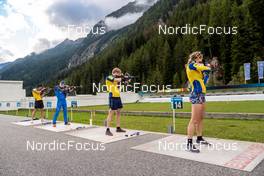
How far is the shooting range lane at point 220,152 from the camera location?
411 cm

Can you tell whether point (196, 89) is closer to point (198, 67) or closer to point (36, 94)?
point (198, 67)

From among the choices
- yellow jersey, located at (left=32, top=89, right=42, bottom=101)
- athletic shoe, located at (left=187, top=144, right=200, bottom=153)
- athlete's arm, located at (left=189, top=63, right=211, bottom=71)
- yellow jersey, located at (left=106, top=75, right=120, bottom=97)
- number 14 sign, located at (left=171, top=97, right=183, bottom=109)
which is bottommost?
athletic shoe, located at (left=187, top=144, right=200, bottom=153)

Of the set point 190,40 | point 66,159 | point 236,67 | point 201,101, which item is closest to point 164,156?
point 201,101

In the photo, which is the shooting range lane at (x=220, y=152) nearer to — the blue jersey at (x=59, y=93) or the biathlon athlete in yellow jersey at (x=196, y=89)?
the biathlon athlete in yellow jersey at (x=196, y=89)

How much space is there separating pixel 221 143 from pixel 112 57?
114577 mm

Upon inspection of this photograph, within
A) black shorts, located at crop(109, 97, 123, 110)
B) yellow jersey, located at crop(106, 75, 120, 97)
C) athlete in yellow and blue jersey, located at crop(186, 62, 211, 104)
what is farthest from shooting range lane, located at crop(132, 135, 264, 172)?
yellow jersey, located at crop(106, 75, 120, 97)

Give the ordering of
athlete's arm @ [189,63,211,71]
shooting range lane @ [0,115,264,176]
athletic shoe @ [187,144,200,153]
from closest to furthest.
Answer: shooting range lane @ [0,115,264,176] < athletic shoe @ [187,144,200,153] < athlete's arm @ [189,63,211,71]

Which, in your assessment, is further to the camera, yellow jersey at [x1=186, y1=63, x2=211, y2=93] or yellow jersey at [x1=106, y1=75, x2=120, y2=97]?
yellow jersey at [x1=106, y1=75, x2=120, y2=97]

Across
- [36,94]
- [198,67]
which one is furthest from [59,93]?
[198,67]

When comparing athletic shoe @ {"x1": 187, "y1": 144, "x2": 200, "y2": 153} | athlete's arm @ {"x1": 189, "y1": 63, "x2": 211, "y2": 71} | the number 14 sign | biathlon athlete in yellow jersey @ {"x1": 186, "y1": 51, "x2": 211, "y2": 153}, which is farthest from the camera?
the number 14 sign

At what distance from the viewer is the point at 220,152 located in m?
4.84

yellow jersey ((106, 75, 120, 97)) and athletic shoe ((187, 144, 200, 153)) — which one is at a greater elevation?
yellow jersey ((106, 75, 120, 97))

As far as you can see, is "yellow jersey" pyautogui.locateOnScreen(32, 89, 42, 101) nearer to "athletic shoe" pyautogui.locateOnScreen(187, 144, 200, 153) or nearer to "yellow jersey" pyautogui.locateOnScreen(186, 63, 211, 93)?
"yellow jersey" pyautogui.locateOnScreen(186, 63, 211, 93)

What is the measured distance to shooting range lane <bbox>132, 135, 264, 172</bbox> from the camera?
411 cm
